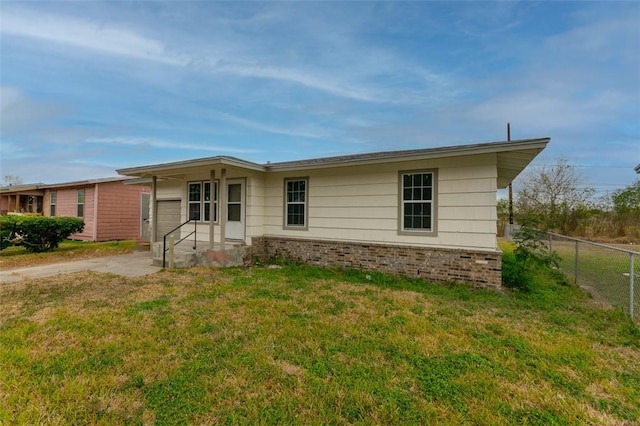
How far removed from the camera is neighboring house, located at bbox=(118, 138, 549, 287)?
6.23 metres

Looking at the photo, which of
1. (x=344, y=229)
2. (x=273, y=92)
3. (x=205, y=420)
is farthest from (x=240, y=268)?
(x=273, y=92)

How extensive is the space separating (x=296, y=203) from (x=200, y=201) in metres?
3.58

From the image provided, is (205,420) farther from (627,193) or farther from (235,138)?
(627,193)

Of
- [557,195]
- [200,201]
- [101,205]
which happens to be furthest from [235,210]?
[557,195]

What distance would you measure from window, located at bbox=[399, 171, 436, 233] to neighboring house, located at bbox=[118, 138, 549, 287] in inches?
0.9

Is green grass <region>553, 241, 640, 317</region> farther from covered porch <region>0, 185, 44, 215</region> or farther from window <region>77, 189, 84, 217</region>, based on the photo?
covered porch <region>0, 185, 44, 215</region>

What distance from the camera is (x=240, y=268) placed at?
8086 millimetres

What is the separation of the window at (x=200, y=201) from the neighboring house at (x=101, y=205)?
209 inches

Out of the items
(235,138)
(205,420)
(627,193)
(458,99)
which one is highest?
(458,99)

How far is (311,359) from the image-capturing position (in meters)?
3.12

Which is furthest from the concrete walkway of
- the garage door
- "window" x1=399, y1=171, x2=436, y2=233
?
"window" x1=399, y1=171, x2=436, y2=233

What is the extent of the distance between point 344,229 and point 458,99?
38.4 ft

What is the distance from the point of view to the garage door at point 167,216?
11383 millimetres

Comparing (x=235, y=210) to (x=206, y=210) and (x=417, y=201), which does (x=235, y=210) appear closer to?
(x=206, y=210)
